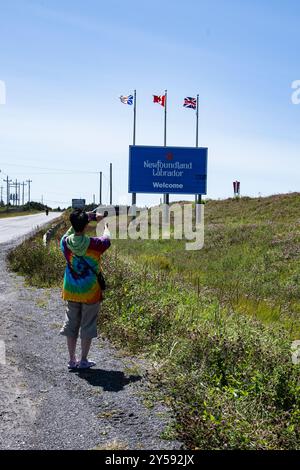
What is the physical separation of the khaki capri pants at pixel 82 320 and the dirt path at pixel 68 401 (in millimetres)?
389

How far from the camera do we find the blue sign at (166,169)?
3281 cm

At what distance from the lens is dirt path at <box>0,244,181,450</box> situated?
14.2 feet

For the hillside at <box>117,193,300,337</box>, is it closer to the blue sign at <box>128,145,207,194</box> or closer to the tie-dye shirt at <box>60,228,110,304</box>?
the tie-dye shirt at <box>60,228,110,304</box>

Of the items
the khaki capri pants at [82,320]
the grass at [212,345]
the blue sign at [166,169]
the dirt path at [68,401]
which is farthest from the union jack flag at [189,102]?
the khaki capri pants at [82,320]

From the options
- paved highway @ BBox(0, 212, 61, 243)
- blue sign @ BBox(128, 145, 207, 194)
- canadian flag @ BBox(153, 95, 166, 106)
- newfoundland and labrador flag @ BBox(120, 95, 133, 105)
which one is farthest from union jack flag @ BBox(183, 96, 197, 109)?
paved highway @ BBox(0, 212, 61, 243)

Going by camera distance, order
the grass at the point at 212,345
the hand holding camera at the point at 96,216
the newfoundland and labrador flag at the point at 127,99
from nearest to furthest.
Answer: the grass at the point at 212,345 → the hand holding camera at the point at 96,216 → the newfoundland and labrador flag at the point at 127,99

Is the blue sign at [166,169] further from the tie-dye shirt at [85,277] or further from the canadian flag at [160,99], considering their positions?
the tie-dye shirt at [85,277]

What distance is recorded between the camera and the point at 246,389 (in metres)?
5.02

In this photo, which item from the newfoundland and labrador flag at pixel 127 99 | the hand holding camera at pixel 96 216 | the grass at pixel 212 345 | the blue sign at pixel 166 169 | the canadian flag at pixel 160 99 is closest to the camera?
the grass at pixel 212 345

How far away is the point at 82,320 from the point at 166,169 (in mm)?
26982

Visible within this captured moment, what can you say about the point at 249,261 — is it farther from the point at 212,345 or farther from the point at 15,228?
the point at 15,228

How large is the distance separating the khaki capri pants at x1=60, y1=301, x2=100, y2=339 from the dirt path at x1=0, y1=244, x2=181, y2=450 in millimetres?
389
